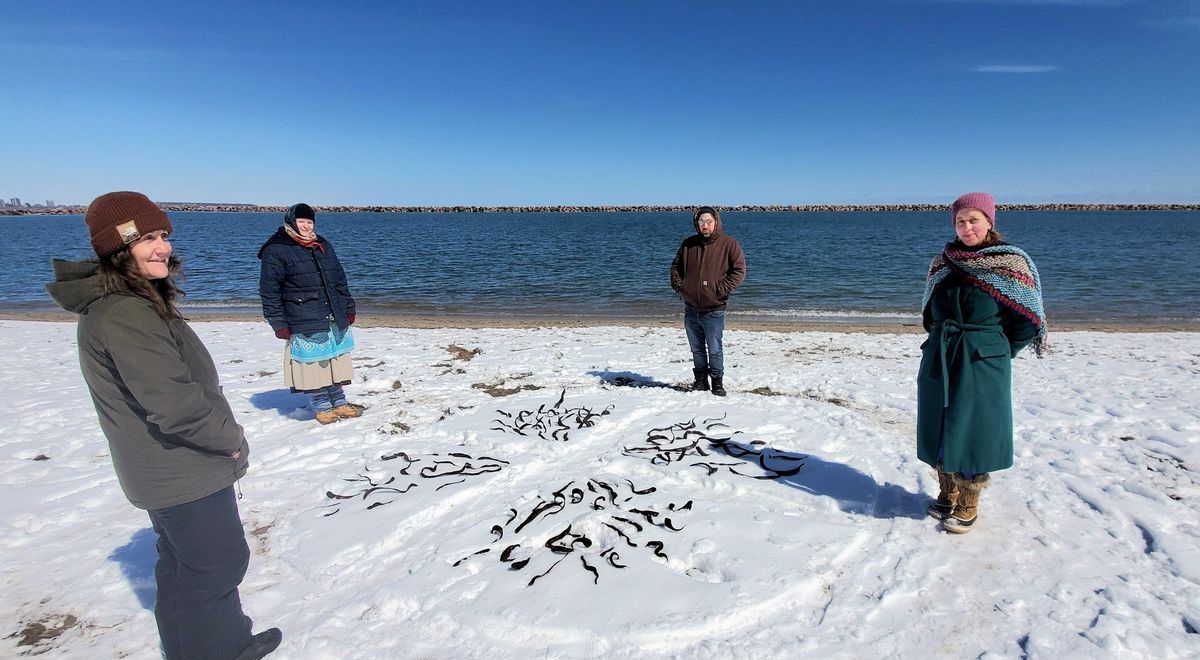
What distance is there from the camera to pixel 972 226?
3.49 metres

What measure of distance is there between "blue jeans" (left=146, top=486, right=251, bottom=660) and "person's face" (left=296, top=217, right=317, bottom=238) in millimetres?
3390

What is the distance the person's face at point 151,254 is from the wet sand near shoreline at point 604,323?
416 inches

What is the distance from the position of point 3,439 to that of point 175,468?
522cm

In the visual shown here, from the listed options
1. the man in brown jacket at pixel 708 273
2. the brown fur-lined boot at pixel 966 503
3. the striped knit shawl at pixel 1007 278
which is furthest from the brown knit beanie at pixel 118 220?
the man in brown jacket at pixel 708 273

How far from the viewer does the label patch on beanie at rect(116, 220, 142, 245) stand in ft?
7.62

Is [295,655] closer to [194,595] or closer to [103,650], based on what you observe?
[194,595]

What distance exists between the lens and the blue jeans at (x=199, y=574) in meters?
2.49

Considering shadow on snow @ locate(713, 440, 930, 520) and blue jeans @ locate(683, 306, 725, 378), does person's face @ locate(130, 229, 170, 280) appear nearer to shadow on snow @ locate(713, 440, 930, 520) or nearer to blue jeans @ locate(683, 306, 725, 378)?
shadow on snow @ locate(713, 440, 930, 520)

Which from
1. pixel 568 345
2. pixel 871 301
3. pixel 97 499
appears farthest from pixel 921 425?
pixel 871 301

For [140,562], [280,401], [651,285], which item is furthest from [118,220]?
[651,285]

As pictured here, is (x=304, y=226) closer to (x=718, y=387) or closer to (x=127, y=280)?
(x=127, y=280)

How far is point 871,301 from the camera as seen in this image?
60.4 feet

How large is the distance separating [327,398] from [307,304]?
119 cm

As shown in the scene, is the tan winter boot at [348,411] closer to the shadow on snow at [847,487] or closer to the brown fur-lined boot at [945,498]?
the shadow on snow at [847,487]
